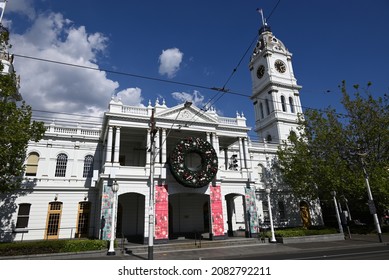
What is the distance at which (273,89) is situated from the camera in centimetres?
3894

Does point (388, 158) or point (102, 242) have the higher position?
point (388, 158)

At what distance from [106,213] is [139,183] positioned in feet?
11.7

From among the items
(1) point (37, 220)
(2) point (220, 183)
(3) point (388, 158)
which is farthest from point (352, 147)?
(1) point (37, 220)

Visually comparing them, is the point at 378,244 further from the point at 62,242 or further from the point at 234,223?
the point at 62,242

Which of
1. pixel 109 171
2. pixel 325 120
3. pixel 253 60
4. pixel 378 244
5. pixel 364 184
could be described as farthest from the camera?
pixel 253 60

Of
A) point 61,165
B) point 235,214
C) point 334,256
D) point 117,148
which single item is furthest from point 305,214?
point 61,165

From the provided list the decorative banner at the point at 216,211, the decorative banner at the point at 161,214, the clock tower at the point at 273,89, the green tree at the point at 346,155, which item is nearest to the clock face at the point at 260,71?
the clock tower at the point at 273,89

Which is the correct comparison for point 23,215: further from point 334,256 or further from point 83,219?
point 334,256

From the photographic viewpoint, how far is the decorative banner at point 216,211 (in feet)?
72.6

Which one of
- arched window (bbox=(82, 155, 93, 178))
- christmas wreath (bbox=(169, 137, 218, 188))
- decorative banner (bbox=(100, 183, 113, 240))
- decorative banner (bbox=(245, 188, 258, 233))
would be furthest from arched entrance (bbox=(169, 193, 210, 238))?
arched window (bbox=(82, 155, 93, 178))

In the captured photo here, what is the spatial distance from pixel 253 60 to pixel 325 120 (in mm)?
22834

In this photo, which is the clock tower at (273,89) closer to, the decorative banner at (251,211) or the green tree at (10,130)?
the decorative banner at (251,211)

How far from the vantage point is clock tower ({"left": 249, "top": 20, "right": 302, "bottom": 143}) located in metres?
37.4

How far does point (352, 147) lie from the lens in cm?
2512
